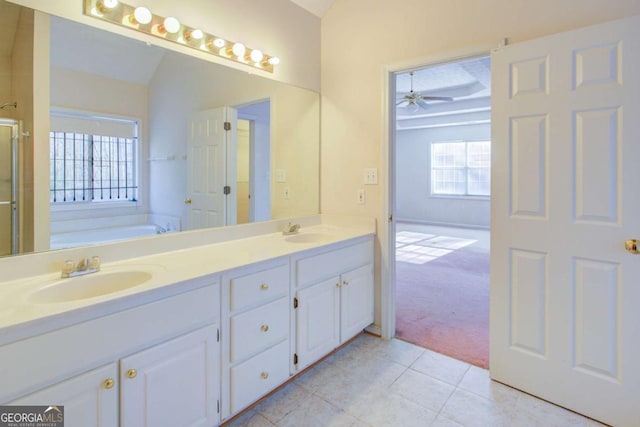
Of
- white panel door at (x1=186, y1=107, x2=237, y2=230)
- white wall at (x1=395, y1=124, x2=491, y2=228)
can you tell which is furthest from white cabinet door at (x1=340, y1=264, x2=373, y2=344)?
white wall at (x1=395, y1=124, x2=491, y2=228)

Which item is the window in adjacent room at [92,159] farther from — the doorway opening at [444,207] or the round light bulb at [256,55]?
the doorway opening at [444,207]

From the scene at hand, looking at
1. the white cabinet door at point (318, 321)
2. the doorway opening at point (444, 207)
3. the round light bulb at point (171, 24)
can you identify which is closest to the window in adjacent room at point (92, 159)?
the round light bulb at point (171, 24)

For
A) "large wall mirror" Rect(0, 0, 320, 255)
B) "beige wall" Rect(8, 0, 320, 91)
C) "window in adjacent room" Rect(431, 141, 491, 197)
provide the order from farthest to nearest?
"window in adjacent room" Rect(431, 141, 491, 197), "beige wall" Rect(8, 0, 320, 91), "large wall mirror" Rect(0, 0, 320, 255)

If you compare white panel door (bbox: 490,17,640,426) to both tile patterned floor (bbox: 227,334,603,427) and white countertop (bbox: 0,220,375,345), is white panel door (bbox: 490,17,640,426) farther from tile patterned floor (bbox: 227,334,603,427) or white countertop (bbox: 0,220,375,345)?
white countertop (bbox: 0,220,375,345)

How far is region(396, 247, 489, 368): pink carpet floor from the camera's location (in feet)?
8.20

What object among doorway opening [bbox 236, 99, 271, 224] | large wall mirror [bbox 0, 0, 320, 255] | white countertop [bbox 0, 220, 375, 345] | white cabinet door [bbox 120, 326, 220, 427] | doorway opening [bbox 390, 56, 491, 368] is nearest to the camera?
white countertop [bbox 0, 220, 375, 345]

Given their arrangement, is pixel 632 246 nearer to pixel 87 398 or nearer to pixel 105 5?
pixel 87 398

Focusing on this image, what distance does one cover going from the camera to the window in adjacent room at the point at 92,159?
1.53 metres

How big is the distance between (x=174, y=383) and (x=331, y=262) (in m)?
1.09

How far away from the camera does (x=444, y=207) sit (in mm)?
8742

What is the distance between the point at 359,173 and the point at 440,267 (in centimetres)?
265

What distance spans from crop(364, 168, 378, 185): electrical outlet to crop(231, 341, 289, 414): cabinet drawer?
1.30m

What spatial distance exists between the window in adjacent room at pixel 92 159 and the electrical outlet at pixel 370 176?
4.99ft

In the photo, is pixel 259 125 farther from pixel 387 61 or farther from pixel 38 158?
pixel 38 158
